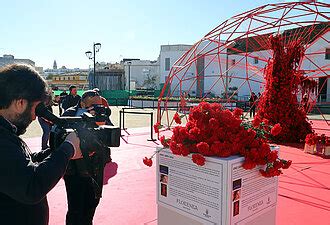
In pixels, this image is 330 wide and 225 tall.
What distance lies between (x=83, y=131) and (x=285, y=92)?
28.8ft

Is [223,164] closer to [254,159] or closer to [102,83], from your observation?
[254,159]

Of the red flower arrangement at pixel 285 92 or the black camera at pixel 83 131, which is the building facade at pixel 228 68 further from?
the black camera at pixel 83 131

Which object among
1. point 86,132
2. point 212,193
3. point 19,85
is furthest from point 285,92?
point 19,85

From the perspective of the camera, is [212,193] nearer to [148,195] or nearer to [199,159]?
[199,159]

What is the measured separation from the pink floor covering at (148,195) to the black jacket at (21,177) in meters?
2.25

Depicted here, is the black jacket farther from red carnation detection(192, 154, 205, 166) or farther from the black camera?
red carnation detection(192, 154, 205, 166)

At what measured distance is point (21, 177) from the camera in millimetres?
1479

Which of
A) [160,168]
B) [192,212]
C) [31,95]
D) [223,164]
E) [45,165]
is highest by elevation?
[31,95]

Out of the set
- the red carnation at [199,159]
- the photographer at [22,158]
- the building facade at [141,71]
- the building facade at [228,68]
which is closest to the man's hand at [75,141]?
the photographer at [22,158]

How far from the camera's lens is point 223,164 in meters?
2.17

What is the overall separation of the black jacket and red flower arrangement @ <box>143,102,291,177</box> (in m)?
1.02

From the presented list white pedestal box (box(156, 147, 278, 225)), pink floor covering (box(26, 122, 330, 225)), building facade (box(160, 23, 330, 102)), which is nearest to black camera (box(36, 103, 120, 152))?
white pedestal box (box(156, 147, 278, 225))

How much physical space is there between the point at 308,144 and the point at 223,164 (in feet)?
22.2

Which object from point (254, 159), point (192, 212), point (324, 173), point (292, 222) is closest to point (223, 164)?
point (254, 159)
